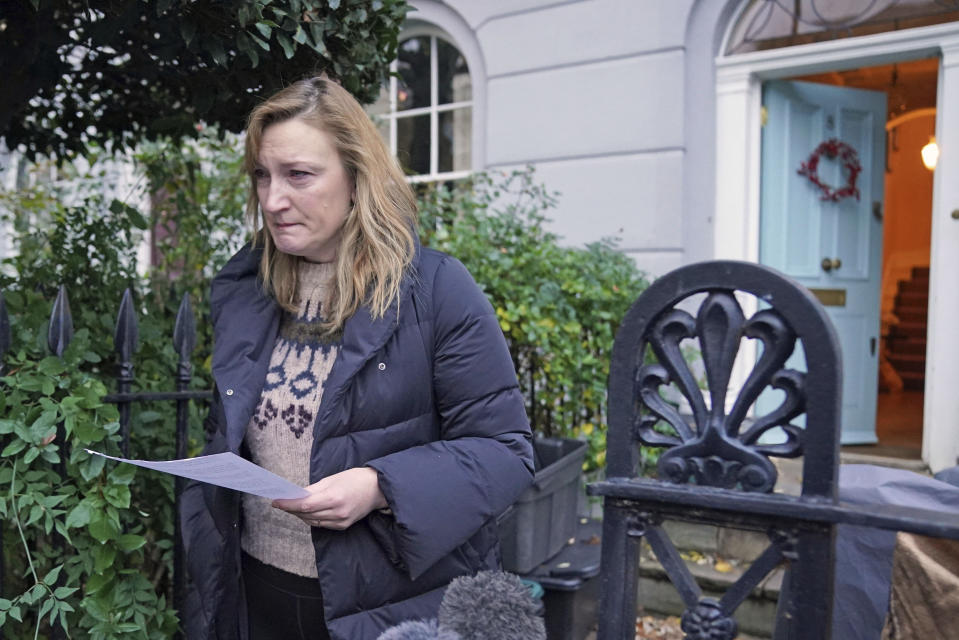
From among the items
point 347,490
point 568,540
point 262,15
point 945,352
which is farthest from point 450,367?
point 945,352

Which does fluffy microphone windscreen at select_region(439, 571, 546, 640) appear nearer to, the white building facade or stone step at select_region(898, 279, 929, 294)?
the white building facade

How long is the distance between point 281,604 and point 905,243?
1243cm

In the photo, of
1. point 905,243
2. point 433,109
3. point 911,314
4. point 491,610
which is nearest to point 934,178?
point 433,109

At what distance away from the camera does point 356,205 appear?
1.67 meters

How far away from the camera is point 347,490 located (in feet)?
4.66

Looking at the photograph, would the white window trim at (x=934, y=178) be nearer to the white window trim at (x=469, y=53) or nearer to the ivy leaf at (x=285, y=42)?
the white window trim at (x=469, y=53)

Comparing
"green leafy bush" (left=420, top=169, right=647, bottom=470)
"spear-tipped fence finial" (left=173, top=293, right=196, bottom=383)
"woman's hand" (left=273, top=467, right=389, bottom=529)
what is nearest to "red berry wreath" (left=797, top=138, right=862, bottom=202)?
"green leafy bush" (left=420, top=169, right=647, bottom=470)

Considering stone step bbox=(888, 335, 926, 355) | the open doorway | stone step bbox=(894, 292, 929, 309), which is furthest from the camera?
stone step bbox=(894, 292, 929, 309)

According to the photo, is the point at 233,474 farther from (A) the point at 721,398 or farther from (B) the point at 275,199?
(A) the point at 721,398

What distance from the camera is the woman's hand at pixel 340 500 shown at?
1405 mm

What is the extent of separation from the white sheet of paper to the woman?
0.39 ft

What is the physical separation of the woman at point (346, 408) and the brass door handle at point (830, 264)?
14.6 feet

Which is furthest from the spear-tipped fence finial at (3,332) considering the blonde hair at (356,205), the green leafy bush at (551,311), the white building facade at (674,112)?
the white building facade at (674,112)

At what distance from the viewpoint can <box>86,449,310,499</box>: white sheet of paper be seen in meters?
1.25
